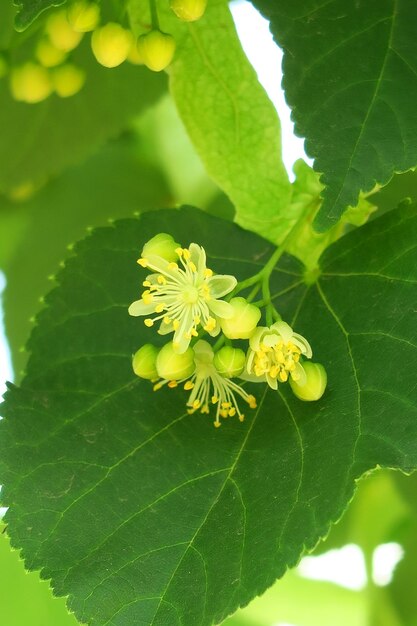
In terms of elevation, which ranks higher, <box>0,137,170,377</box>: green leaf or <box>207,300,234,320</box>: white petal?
<box>207,300,234,320</box>: white petal

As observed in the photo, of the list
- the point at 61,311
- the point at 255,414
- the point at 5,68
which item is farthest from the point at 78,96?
the point at 255,414

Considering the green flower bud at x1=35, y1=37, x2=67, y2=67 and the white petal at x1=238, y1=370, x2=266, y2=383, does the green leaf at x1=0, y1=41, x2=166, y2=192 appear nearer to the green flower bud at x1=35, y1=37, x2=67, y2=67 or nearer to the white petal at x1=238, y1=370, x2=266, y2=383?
the green flower bud at x1=35, y1=37, x2=67, y2=67

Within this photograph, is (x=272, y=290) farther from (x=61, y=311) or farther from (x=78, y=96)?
(x=78, y=96)

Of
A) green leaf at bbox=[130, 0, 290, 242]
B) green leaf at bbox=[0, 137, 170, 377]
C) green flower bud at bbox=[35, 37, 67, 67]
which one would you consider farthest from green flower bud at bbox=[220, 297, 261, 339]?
green leaf at bbox=[0, 137, 170, 377]

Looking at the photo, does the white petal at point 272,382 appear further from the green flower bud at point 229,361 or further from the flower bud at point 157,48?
the flower bud at point 157,48

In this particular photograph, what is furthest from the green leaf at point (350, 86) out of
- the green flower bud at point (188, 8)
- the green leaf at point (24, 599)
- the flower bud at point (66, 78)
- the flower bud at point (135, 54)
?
the green leaf at point (24, 599)

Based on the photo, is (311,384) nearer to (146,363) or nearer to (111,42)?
(146,363)
